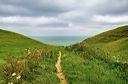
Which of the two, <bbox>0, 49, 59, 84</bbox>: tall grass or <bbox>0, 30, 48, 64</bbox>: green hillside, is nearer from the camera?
<bbox>0, 49, 59, 84</bbox>: tall grass

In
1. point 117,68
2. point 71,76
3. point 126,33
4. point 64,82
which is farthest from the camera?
point 126,33

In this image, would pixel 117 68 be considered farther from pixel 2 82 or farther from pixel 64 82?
pixel 2 82

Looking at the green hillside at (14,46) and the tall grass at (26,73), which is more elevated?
the green hillside at (14,46)

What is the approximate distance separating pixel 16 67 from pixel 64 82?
2.55 m

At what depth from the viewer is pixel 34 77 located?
1784cm

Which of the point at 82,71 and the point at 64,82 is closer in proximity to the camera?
the point at 64,82

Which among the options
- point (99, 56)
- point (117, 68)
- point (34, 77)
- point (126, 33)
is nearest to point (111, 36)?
Answer: point (126, 33)

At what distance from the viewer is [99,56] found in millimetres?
30750

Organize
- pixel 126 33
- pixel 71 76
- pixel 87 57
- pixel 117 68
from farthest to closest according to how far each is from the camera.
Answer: pixel 126 33 < pixel 87 57 < pixel 117 68 < pixel 71 76

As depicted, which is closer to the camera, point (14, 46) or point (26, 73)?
point (26, 73)

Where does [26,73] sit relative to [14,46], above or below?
below

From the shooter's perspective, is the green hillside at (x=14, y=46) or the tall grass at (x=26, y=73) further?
the green hillside at (x=14, y=46)

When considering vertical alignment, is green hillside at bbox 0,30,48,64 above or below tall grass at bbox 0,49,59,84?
above

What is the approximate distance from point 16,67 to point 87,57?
45.1 feet
